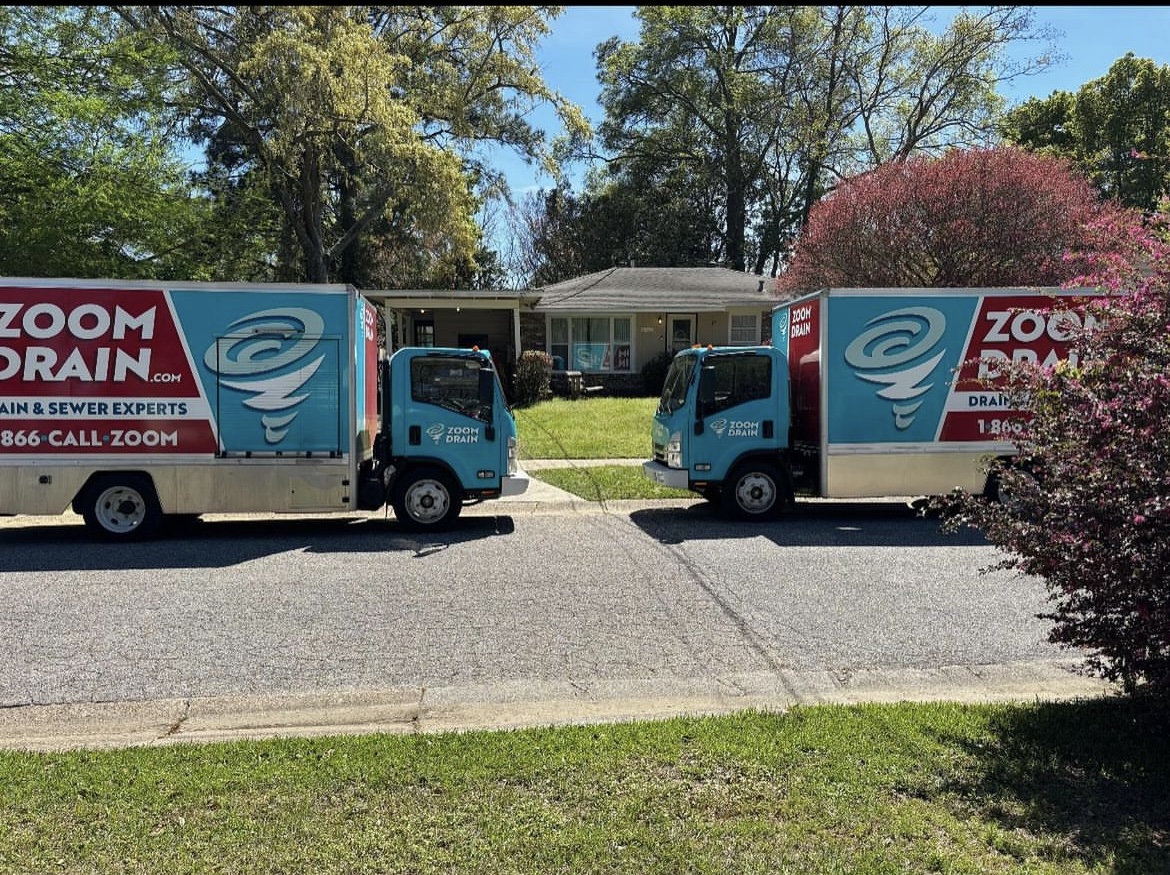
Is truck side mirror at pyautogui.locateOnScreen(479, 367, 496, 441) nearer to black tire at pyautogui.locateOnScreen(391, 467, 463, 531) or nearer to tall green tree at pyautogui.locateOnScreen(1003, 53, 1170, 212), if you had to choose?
black tire at pyautogui.locateOnScreen(391, 467, 463, 531)

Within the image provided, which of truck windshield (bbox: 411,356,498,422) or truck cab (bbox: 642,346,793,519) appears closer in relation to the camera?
truck windshield (bbox: 411,356,498,422)

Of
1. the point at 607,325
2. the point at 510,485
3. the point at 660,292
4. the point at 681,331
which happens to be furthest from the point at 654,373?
the point at 510,485

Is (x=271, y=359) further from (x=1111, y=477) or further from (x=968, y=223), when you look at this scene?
(x=968, y=223)

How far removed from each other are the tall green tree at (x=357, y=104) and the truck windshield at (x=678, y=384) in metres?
14.0

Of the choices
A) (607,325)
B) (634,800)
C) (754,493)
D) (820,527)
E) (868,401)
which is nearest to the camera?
(634,800)

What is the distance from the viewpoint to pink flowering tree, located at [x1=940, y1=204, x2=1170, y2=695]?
3477 mm

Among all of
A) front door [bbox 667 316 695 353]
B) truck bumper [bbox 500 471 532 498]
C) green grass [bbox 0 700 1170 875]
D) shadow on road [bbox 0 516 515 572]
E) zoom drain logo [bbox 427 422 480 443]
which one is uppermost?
front door [bbox 667 316 695 353]

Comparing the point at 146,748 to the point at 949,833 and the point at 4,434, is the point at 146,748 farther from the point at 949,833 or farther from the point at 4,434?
the point at 4,434

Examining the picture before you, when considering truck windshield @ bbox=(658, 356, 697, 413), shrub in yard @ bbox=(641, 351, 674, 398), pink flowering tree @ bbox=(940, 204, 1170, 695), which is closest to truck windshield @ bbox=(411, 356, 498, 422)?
truck windshield @ bbox=(658, 356, 697, 413)

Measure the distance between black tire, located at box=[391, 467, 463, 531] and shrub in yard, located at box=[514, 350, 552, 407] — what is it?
12678mm

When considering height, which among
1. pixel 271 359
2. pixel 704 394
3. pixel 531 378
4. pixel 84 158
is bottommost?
pixel 704 394

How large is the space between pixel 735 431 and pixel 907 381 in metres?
2.34

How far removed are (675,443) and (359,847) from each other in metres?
7.75

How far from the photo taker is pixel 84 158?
1780 cm
